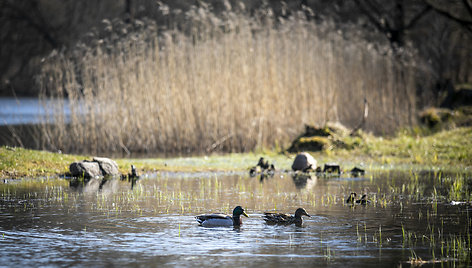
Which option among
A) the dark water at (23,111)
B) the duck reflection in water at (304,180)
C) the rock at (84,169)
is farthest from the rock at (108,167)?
the dark water at (23,111)

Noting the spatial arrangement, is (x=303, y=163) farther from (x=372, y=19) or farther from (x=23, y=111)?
(x=23, y=111)

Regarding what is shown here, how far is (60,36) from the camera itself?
51469 mm

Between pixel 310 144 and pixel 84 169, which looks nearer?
pixel 84 169

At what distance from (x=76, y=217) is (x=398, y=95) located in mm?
16670

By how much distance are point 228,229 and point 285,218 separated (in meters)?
0.83

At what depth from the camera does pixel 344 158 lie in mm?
19953

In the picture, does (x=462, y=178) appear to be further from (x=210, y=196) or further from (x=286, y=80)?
(x=286, y=80)

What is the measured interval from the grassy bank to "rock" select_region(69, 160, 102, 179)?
1.53 ft

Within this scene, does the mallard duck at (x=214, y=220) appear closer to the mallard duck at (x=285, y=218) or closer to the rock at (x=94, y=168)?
the mallard duck at (x=285, y=218)

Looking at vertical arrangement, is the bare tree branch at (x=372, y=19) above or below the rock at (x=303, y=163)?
above

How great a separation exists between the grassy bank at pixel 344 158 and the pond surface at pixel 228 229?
138 centimetres

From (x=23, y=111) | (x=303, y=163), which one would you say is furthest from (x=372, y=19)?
(x=23, y=111)

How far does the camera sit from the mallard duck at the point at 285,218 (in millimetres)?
10188

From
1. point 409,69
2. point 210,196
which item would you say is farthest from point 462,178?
point 409,69
